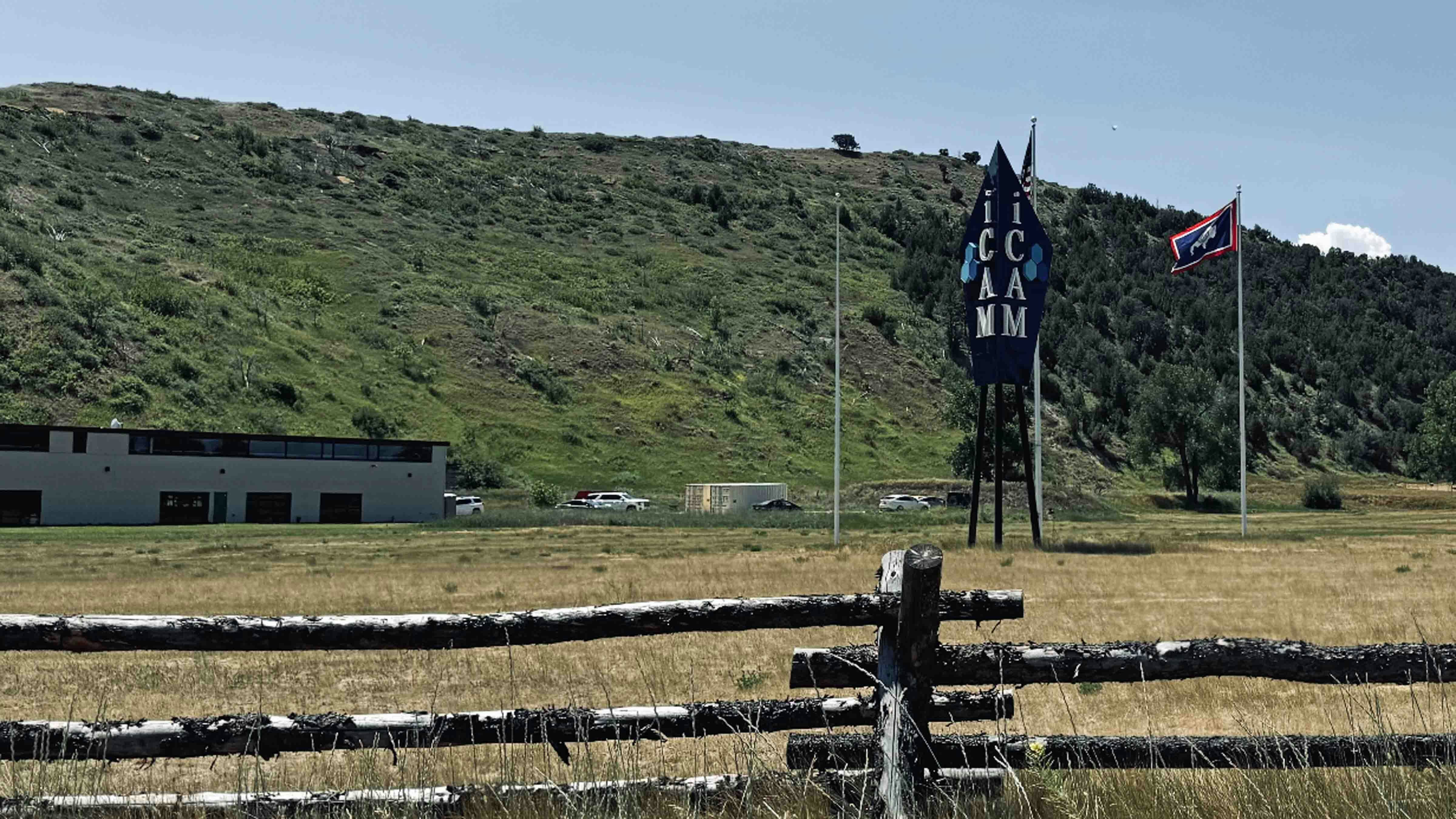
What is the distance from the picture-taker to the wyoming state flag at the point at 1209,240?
41156 millimetres

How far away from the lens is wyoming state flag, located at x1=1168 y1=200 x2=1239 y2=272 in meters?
41.2

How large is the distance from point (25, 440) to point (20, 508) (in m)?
3.40

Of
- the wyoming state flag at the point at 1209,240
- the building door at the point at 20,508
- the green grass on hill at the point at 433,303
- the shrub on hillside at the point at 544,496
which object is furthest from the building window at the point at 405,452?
the wyoming state flag at the point at 1209,240

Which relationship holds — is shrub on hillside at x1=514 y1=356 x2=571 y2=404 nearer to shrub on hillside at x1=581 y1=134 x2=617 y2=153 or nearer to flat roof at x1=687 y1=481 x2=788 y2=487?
flat roof at x1=687 y1=481 x2=788 y2=487

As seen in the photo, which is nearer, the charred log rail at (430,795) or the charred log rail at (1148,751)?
the charred log rail at (430,795)

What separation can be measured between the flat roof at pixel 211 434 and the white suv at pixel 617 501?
9.28 meters

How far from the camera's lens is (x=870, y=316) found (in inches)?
4560

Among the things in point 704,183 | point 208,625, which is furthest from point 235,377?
point 704,183

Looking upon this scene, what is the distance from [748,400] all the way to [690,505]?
72.9 feet

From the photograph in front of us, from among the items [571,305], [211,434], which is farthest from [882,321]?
[211,434]

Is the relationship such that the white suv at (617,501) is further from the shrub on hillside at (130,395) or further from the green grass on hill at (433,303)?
the shrub on hillside at (130,395)

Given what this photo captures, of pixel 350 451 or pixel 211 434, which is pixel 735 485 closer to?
pixel 350 451

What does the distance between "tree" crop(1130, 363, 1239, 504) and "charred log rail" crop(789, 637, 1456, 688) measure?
298ft

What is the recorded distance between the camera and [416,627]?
7203mm
